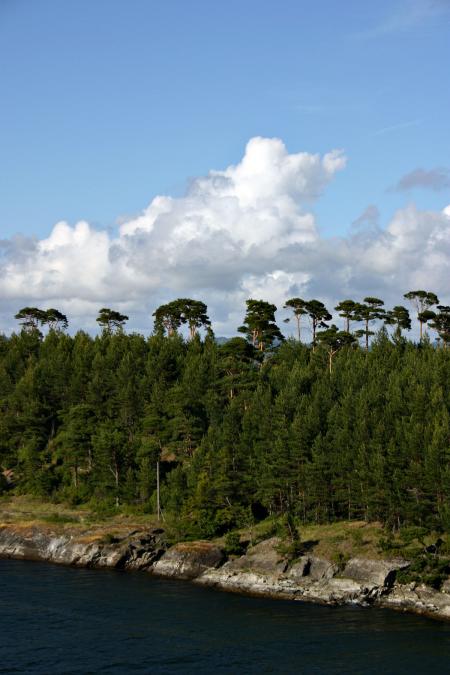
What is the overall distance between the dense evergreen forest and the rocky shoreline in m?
6.51

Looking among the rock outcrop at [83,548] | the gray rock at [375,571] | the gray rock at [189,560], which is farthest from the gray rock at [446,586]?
the rock outcrop at [83,548]

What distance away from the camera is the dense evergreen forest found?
88.6m

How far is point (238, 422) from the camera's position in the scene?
357ft

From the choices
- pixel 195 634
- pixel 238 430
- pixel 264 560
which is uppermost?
pixel 238 430

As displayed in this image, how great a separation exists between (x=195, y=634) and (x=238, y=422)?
4835 centimetres

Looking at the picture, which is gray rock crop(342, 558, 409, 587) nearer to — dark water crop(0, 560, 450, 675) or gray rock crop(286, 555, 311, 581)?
gray rock crop(286, 555, 311, 581)

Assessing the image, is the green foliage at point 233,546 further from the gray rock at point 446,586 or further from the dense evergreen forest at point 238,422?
the gray rock at point 446,586

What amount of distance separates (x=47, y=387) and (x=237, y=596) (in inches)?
3086

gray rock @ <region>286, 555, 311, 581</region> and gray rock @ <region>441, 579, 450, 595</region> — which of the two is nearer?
gray rock @ <region>441, 579, 450, 595</region>


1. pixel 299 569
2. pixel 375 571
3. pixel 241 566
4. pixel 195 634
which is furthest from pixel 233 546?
pixel 195 634

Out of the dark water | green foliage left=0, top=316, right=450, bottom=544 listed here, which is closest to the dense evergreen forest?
green foliage left=0, top=316, right=450, bottom=544

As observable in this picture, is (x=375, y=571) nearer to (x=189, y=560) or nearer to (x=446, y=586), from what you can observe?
(x=446, y=586)

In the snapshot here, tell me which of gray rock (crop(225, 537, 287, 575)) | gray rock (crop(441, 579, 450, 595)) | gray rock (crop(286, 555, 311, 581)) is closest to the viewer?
gray rock (crop(441, 579, 450, 595))

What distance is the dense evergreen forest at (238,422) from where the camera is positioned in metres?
88.6
